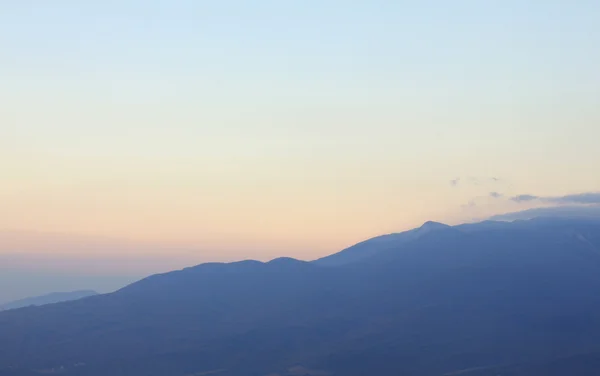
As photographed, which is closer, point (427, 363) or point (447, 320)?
point (427, 363)

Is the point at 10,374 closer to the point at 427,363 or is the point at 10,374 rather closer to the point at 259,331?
the point at 259,331

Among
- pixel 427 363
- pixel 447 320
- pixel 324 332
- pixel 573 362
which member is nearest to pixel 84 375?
pixel 324 332

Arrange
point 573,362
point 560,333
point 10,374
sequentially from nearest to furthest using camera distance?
point 573,362 < point 10,374 < point 560,333

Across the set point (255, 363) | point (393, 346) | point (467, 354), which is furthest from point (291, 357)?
point (467, 354)

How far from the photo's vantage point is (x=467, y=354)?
173000mm

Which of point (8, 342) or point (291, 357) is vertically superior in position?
point (8, 342)

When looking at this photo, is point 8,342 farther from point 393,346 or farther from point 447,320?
point 447,320

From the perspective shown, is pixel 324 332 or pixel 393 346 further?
pixel 324 332

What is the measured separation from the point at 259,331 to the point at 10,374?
54.3 meters

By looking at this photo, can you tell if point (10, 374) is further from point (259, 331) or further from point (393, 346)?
point (393, 346)

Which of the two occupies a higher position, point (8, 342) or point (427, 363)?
point (8, 342)

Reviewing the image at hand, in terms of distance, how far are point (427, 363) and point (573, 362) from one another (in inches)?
1099

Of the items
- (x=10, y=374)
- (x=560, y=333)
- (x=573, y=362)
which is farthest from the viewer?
(x=560, y=333)

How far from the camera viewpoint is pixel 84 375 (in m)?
170
